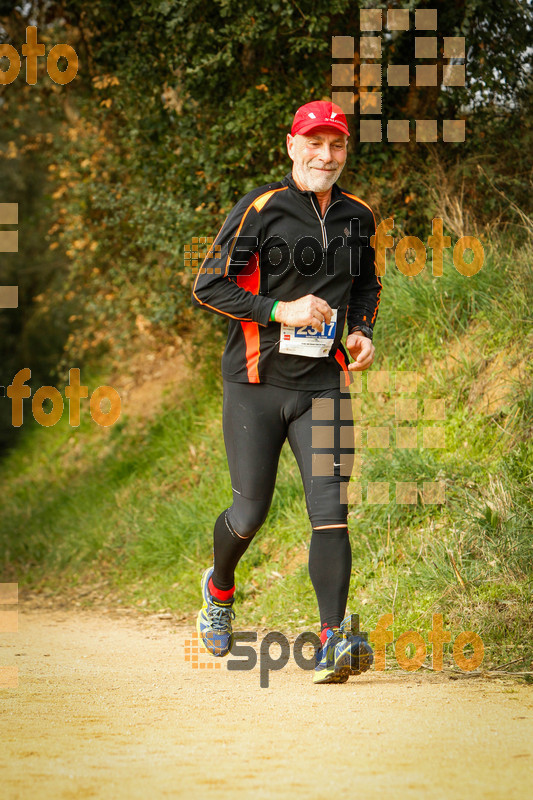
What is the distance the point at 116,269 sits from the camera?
1101cm

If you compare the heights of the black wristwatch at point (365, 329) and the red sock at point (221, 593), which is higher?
the black wristwatch at point (365, 329)

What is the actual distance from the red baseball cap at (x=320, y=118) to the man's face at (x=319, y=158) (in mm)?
29

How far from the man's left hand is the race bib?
16 centimetres

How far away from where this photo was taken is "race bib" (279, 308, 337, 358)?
461 cm

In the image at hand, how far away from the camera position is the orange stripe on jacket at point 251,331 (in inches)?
186

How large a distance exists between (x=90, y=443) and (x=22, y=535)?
197 centimetres

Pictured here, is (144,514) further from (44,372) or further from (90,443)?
(44,372)

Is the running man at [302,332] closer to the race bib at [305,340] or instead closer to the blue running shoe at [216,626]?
the race bib at [305,340]

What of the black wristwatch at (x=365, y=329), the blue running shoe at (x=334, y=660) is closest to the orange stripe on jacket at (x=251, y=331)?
the black wristwatch at (x=365, y=329)

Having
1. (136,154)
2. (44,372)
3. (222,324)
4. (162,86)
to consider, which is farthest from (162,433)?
(44,372)

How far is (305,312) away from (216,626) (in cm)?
172

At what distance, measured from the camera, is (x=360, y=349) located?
15.5 ft

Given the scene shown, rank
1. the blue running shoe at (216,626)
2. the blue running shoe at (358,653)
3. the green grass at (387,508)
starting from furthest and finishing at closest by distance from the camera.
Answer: the green grass at (387,508) → the blue running shoe at (216,626) → the blue running shoe at (358,653)

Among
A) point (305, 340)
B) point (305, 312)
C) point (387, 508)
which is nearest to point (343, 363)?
point (305, 340)
